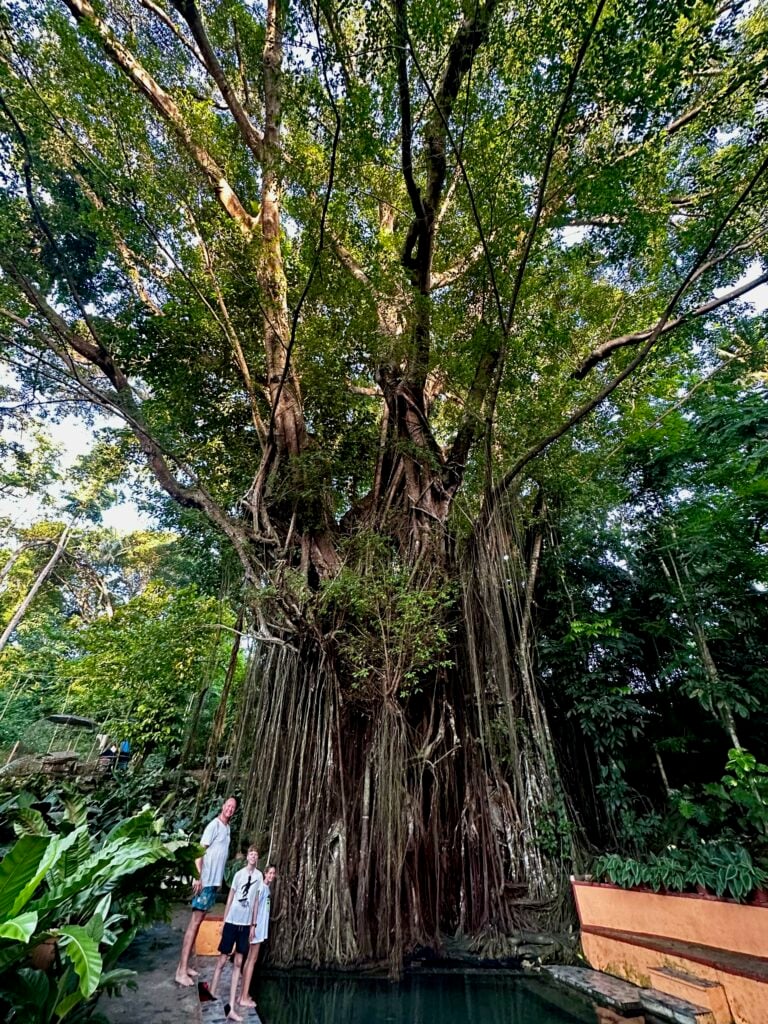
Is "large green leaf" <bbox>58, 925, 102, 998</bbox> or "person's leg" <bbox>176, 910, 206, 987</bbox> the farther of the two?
"person's leg" <bbox>176, 910, 206, 987</bbox>

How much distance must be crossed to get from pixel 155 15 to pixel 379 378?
3933 mm

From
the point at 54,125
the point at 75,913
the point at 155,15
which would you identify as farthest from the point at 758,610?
the point at 155,15

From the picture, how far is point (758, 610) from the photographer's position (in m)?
3.76

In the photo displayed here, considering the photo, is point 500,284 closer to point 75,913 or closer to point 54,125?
point 54,125

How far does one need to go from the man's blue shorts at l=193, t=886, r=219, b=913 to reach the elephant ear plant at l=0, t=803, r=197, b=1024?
21 centimetres

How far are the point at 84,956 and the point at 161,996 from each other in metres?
1.40

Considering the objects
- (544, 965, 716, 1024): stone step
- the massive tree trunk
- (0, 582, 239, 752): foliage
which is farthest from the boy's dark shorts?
(0, 582, 239, 752): foliage

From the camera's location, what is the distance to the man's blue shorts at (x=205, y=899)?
8.41 ft

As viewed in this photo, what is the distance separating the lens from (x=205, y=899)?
2.60m

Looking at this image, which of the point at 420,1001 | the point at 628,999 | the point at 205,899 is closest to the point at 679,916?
the point at 628,999

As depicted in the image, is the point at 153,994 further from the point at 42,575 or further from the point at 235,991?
the point at 42,575

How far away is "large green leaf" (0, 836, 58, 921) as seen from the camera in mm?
1445

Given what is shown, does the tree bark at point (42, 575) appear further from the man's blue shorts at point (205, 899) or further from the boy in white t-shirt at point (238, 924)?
the boy in white t-shirt at point (238, 924)

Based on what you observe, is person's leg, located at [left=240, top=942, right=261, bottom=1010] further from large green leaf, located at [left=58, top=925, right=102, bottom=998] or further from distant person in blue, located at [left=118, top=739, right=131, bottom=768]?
distant person in blue, located at [left=118, top=739, right=131, bottom=768]
